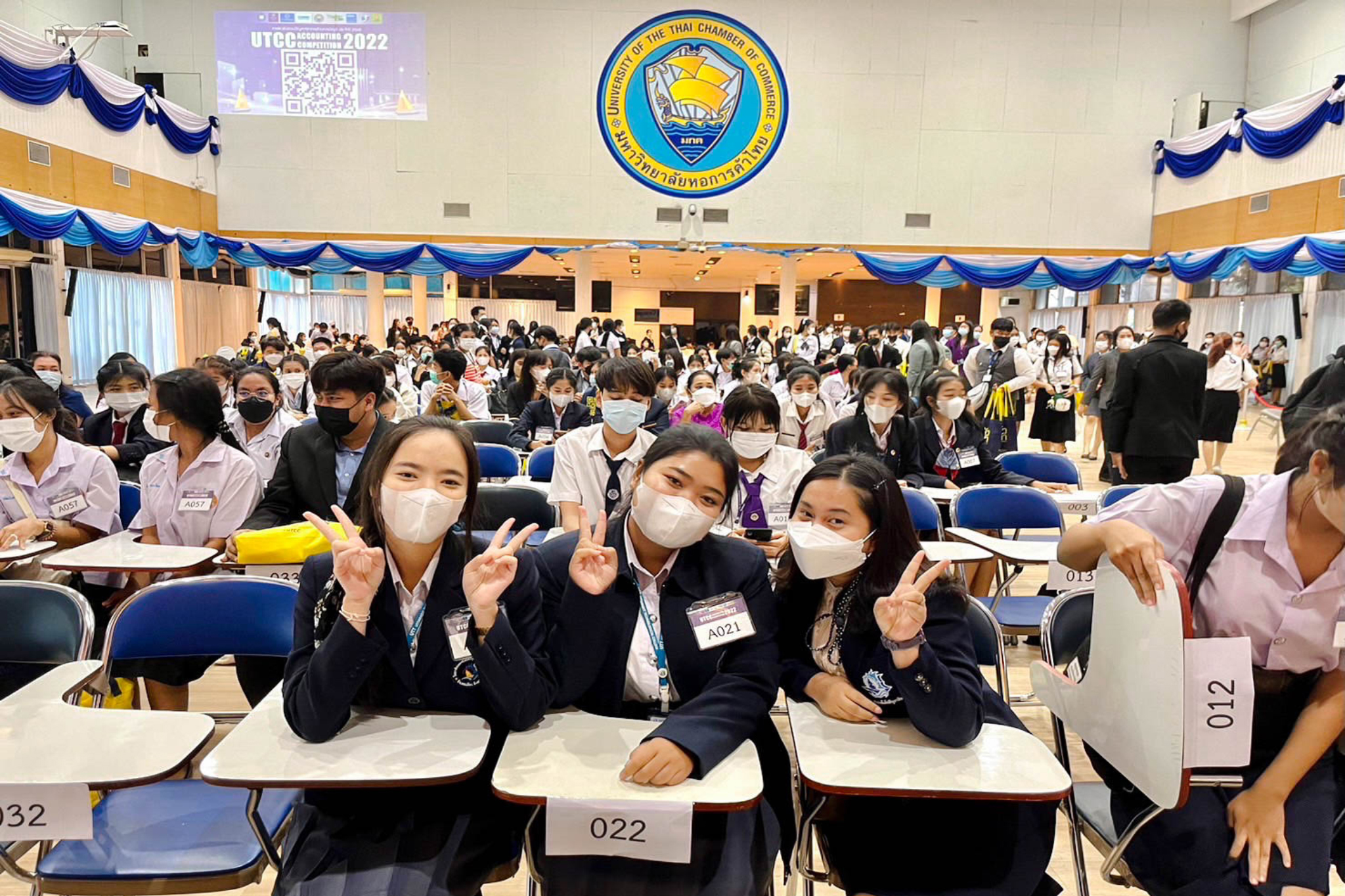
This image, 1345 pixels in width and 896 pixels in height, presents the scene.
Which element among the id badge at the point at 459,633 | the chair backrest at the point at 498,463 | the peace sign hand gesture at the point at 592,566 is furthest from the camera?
the chair backrest at the point at 498,463

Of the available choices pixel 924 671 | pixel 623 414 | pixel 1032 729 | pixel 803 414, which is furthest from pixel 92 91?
pixel 924 671

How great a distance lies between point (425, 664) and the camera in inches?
70.4

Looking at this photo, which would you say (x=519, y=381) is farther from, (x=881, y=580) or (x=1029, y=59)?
(x=1029, y=59)

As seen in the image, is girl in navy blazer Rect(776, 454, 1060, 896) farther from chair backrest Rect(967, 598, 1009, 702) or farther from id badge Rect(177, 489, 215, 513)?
id badge Rect(177, 489, 215, 513)

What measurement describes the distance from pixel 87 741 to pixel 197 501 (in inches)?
66.4

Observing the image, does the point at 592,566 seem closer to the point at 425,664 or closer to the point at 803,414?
the point at 425,664

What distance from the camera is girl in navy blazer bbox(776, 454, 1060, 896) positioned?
1.67 meters

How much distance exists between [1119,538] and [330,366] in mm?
2822

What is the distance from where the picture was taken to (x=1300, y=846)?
1659mm

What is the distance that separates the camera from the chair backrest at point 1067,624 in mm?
2186

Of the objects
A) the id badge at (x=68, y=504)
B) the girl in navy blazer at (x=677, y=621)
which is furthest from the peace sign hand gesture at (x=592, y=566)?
the id badge at (x=68, y=504)

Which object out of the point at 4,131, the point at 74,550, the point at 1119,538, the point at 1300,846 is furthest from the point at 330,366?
the point at 4,131

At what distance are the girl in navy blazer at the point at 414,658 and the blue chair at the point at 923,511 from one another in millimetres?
2218

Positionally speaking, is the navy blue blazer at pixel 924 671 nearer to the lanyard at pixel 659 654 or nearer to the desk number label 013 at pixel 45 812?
the lanyard at pixel 659 654
